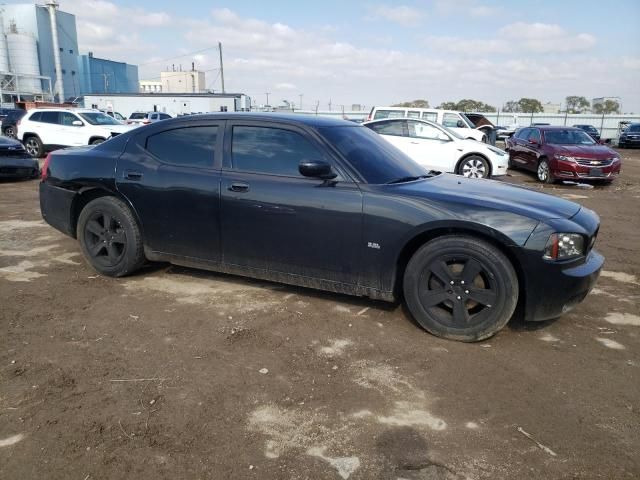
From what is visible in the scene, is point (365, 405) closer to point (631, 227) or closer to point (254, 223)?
point (254, 223)

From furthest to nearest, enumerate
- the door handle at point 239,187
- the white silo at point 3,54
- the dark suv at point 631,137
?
the white silo at point 3,54
the dark suv at point 631,137
the door handle at point 239,187

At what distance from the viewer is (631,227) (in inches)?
296

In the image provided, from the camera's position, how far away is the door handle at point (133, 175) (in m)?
4.24

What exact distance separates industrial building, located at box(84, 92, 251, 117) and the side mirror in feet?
154

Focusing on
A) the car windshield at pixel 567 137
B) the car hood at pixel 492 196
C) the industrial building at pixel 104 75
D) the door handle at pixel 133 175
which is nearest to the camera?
the car hood at pixel 492 196

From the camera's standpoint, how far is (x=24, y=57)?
5944 cm

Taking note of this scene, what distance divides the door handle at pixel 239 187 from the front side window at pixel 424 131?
878cm

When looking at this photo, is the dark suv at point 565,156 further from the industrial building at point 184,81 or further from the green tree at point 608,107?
the industrial building at point 184,81

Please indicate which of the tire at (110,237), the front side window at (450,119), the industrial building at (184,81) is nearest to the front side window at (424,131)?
the front side window at (450,119)

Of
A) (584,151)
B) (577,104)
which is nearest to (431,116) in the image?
(584,151)

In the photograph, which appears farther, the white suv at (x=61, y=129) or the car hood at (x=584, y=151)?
the white suv at (x=61, y=129)

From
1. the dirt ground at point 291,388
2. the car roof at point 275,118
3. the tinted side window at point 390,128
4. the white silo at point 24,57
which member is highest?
the white silo at point 24,57

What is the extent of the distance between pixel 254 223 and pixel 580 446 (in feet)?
8.62

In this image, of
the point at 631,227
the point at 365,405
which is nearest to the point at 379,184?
the point at 365,405
